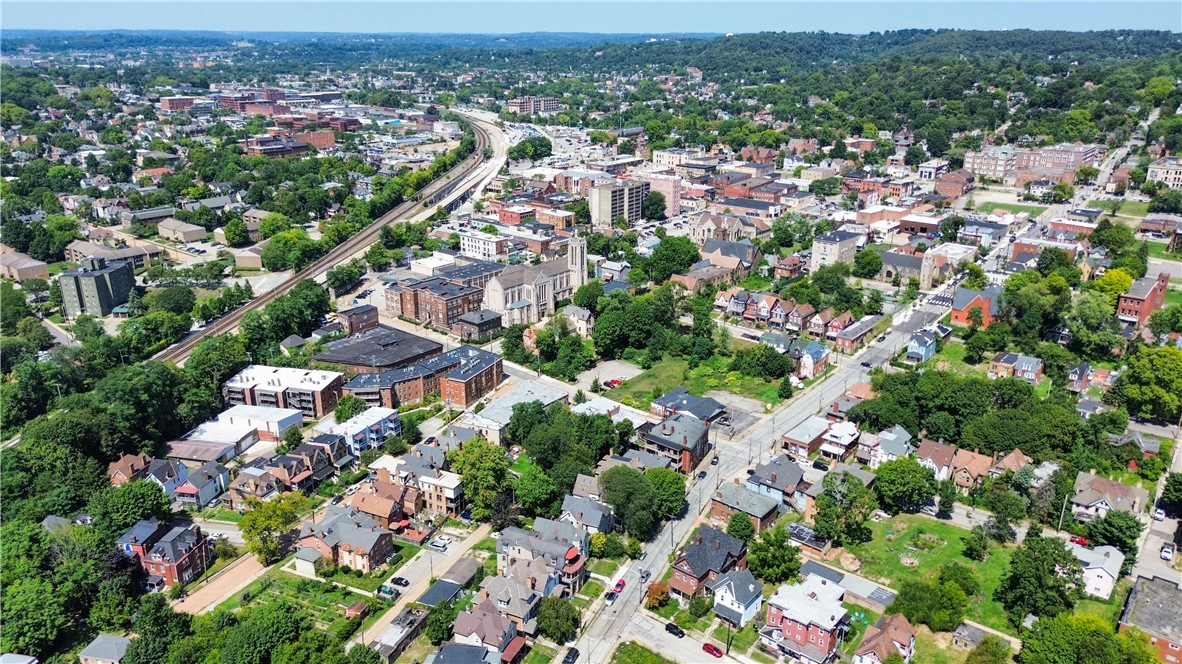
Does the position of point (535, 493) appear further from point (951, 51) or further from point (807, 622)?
point (951, 51)

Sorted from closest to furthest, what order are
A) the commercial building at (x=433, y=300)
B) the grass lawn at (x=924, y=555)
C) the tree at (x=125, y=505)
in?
the grass lawn at (x=924, y=555), the tree at (x=125, y=505), the commercial building at (x=433, y=300)

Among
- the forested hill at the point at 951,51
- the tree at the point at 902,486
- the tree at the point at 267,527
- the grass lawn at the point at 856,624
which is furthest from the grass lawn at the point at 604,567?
the forested hill at the point at 951,51

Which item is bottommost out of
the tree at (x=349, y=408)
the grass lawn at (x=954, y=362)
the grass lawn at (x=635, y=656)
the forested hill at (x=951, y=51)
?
the grass lawn at (x=635, y=656)

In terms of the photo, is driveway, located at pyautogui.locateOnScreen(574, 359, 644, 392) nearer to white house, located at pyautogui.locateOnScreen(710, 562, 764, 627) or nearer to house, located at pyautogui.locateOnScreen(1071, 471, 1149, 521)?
white house, located at pyautogui.locateOnScreen(710, 562, 764, 627)

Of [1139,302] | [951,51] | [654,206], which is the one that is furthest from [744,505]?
[951,51]


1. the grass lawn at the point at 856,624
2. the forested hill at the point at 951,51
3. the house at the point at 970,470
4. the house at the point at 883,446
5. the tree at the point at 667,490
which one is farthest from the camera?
the forested hill at the point at 951,51

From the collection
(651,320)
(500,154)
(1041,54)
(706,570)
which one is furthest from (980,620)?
(1041,54)

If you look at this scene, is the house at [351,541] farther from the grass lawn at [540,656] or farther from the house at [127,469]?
the house at [127,469]
